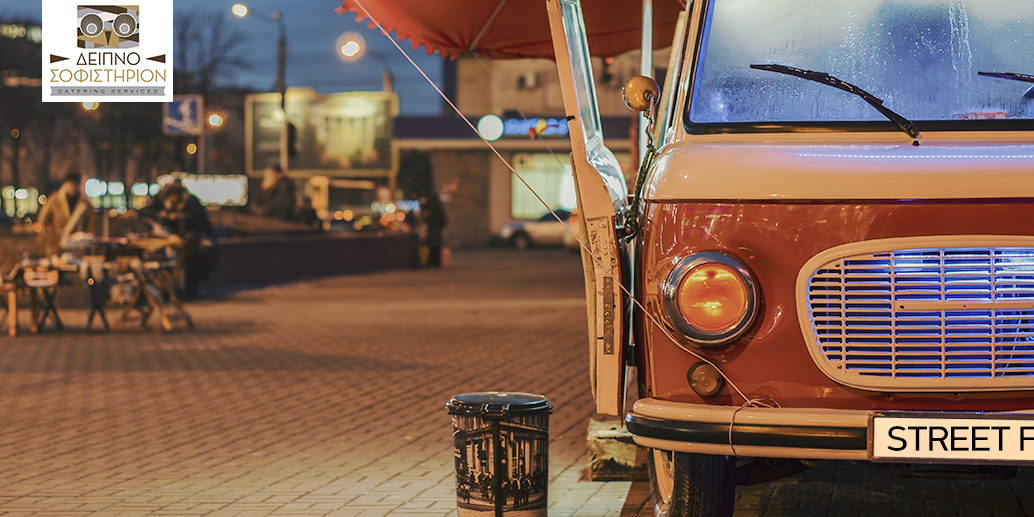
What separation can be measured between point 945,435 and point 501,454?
1.77m

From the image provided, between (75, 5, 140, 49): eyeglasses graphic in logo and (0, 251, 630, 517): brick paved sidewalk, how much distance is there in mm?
2926

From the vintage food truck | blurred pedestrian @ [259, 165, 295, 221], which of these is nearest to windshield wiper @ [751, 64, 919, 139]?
the vintage food truck

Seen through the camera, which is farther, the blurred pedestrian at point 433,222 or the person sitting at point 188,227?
the blurred pedestrian at point 433,222

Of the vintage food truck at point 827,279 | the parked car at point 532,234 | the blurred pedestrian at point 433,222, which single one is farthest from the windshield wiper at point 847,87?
the parked car at point 532,234

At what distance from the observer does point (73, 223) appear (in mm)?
15547

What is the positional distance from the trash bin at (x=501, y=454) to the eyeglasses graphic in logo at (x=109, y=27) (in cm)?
758

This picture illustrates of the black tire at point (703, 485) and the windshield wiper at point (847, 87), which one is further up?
the windshield wiper at point (847, 87)

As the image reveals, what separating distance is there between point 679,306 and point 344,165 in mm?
38072

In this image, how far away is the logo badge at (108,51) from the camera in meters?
10.8

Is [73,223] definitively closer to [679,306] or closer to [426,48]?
[426,48]

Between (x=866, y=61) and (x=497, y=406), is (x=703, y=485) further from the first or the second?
(x=866, y=61)

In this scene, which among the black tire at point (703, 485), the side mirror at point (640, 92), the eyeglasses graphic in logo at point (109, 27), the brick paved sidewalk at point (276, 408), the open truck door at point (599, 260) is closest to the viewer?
the black tire at point (703, 485)

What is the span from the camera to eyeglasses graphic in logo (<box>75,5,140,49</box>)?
11.4 metres

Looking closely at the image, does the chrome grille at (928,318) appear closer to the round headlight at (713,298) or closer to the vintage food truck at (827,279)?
the vintage food truck at (827,279)
